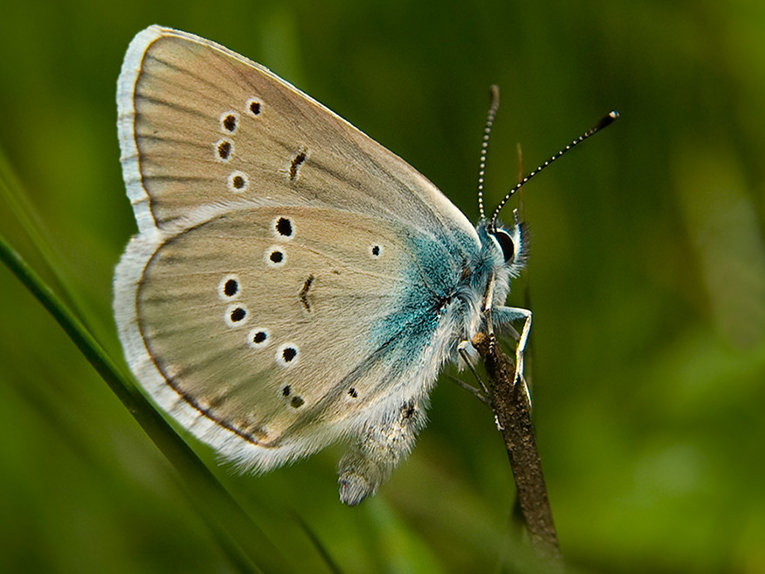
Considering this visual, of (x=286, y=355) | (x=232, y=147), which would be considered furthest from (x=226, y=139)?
(x=286, y=355)

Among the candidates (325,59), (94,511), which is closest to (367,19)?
(325,59)

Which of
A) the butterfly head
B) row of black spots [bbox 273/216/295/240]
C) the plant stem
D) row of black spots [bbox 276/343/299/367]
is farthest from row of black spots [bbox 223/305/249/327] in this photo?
the plant stem

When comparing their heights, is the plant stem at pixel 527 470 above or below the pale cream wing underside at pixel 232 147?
below

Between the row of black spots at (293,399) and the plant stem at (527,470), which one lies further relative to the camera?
the row of black spots at (293,399)

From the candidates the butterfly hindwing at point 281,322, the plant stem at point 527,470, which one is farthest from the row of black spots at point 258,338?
the plant stem at point 527,470

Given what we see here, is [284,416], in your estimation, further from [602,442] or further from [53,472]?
[602,442]

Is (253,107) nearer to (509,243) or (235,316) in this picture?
(235,316)

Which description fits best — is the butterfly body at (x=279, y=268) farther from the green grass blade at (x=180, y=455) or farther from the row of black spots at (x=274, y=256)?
the green grass blade at (x=180, y=455)

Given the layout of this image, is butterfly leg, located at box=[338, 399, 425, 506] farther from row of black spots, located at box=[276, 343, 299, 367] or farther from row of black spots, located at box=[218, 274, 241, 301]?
row of black spots, located at box=[218, 274, 241, 301]

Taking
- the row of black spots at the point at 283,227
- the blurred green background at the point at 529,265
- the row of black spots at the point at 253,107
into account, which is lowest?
the blurred green background at the point at 529,265
